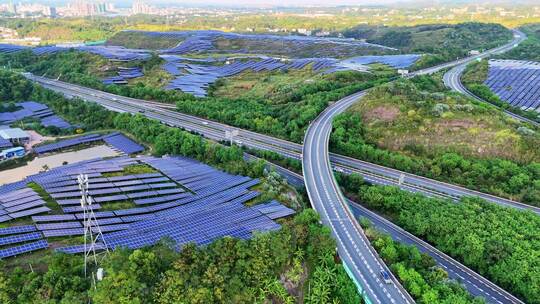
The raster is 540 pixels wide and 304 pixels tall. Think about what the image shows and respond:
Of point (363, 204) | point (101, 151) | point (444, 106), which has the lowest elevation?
point (363, 204)

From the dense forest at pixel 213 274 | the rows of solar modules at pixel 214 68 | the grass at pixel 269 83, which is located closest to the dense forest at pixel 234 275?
the dense forest at pixel 213 274

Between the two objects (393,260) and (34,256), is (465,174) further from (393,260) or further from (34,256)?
(34,256)

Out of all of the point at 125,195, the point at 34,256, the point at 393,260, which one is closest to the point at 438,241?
the point at 393,260

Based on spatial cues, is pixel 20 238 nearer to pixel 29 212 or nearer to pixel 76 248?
pixel 29 212

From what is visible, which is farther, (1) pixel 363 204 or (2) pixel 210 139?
(2) pixel 210 139

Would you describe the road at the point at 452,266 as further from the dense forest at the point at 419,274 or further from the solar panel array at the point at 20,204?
the solar panel array at the point at 20,204

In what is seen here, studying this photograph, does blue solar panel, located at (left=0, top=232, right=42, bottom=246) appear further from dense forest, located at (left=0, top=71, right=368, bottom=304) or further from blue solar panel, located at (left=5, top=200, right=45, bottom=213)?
blue solar panel, located at (left=5, top=200, right=45, bottom=213)
